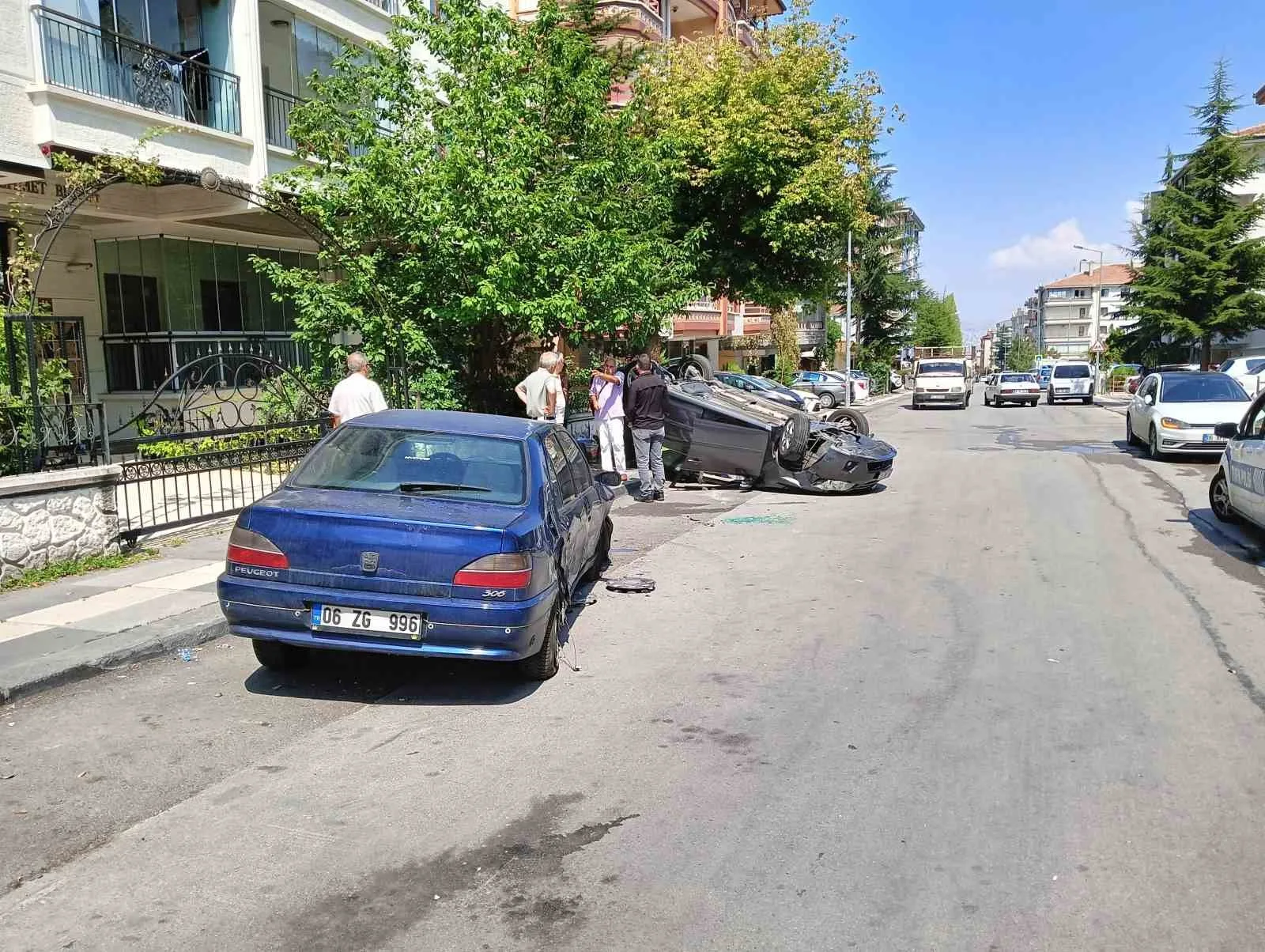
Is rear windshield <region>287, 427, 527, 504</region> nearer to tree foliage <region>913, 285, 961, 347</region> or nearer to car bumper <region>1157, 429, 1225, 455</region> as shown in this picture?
car bumper <region>1157, 429, 1225, 455</region>

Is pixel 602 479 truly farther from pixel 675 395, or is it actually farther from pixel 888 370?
pixel 888 370

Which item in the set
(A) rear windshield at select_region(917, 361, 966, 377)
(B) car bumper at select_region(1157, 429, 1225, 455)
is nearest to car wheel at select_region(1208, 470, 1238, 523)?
(B) car bumper at select_region(1157, 429, 1225, 455)

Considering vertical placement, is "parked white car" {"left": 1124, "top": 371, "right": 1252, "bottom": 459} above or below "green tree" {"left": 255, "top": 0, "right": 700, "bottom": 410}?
below

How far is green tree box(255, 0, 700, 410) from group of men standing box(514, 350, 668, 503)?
0.95 m

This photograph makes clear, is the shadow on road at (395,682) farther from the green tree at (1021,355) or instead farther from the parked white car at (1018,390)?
the green tree at (1021,355)

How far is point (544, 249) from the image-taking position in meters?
13.1

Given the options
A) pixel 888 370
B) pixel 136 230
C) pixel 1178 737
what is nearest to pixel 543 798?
pixel 1178 737

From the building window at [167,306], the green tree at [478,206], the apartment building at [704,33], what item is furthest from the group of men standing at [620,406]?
the apartment building at [704,33]

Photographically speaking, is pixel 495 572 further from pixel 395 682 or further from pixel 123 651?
pixel 123 651

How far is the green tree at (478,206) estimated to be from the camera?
12.7 m

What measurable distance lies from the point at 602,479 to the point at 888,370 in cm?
5421

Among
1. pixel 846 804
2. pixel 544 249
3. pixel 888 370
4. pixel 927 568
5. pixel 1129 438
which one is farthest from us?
pixel 888 370

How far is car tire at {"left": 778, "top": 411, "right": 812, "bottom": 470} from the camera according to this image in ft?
43.1

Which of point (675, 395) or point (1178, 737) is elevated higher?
point (675, 395)
